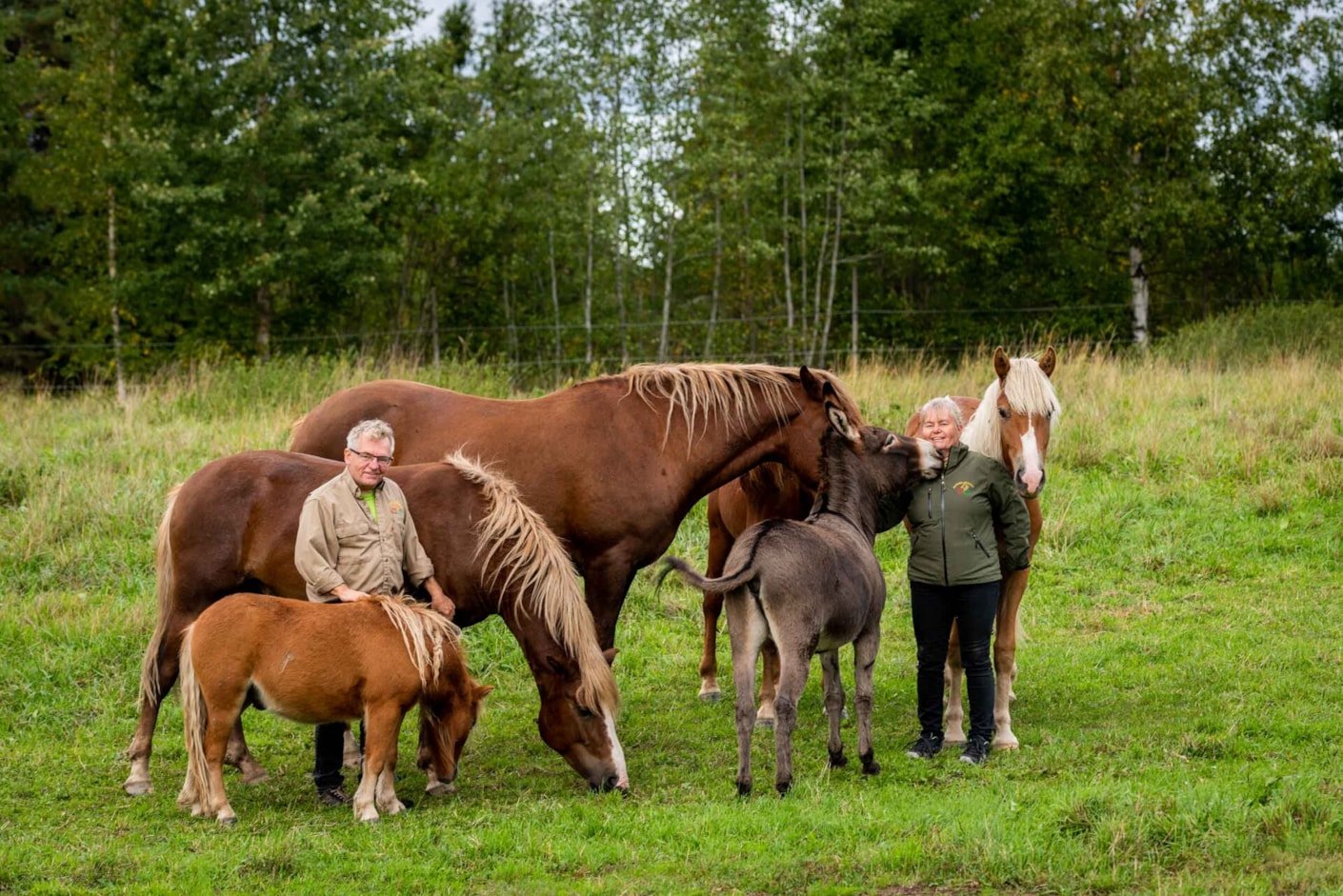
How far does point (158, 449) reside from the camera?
12.3 m

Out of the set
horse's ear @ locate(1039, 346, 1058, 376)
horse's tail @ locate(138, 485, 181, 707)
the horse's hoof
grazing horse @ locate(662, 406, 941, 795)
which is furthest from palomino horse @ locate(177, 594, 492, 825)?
horse's ear @ locate(1039, 346, 1058, 376)

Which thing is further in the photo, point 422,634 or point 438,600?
point 438,600

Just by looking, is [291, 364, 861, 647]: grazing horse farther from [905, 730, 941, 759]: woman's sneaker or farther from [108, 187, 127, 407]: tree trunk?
[108, 187, 127, 407]: tree trunk

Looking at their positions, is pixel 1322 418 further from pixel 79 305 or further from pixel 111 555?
pixel 79 305

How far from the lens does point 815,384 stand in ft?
22.7

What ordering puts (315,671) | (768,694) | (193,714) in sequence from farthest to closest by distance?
1. (768,694)
2. (193,714)
3. (315,671)

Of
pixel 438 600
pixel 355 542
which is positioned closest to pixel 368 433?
pixel 355 542

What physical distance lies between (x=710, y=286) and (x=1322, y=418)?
66.0ft

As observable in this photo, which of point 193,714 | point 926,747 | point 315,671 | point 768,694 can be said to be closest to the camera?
point 315,671

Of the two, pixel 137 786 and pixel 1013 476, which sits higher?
pixel 1013 476

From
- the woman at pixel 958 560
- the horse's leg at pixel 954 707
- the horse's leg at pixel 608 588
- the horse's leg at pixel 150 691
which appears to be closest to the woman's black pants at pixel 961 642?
the woman at pixel 958 560

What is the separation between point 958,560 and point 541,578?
2.04m

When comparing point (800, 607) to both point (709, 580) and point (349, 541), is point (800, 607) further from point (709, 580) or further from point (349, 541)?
point (349, 541)

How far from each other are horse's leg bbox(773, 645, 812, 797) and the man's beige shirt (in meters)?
1.85
